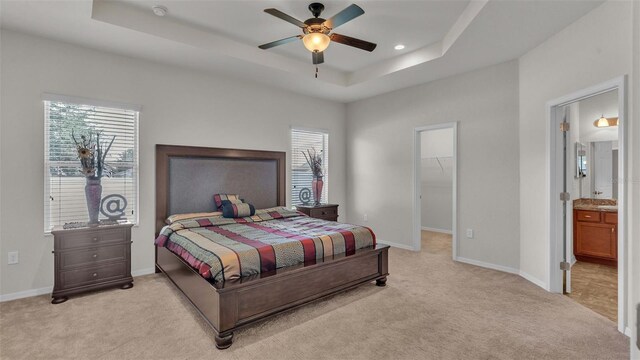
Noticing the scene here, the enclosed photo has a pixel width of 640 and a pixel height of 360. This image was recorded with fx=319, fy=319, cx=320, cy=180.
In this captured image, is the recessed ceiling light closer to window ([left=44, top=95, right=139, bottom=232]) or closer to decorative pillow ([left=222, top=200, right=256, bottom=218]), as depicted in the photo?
window ([left=44, top=95, right=139, bottom=232])

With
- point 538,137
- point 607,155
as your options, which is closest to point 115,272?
point 538,137

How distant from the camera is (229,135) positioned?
475cm

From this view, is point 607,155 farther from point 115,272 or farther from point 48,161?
point 48,161

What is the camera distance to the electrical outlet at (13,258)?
324 cm

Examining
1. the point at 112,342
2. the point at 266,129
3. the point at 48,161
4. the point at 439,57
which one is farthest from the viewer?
the point at 266,129

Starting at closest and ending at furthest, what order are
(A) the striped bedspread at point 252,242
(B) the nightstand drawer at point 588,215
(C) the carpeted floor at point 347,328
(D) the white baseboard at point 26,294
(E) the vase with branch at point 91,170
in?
1. (C) the carpeted floor at point 347,328
2. (A) the striped bedspread at point 252,242
3. (D) the white baseboard at point 26,294
4. (E) the vase with branch at point 91,170
5. (B) the nightstand drawer at point 588,215

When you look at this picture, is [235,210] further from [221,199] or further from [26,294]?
[26,294]

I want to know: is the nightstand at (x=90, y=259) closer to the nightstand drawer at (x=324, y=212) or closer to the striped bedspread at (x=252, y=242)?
the striped bedspread at (x=252, y=242)

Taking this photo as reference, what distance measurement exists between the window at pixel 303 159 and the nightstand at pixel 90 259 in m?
2.69

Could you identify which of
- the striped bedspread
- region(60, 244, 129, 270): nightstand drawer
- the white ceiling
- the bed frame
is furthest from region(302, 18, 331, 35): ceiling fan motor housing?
region(60, 244, 129, 270): nightstand drawer

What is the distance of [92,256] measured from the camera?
3350 mm

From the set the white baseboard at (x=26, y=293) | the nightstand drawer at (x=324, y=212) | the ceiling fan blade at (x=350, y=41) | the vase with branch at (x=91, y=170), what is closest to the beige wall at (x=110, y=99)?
the white baseboard at (x=26, y=293)

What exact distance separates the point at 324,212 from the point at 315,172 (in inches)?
28.9

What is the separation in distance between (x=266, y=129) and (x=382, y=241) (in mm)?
2833
